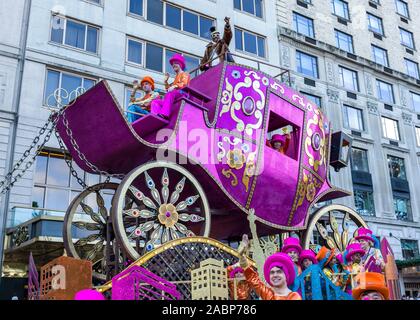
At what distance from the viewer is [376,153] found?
26781 mm

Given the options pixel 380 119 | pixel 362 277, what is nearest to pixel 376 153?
pixel 380 119

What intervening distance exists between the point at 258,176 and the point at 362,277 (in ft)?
13.9

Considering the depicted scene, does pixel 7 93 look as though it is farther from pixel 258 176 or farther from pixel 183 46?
pixel 258 176

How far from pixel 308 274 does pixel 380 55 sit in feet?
91.7

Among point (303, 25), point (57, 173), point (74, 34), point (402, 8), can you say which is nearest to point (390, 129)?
point (303, 25)

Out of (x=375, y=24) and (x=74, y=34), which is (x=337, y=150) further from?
(x=375, y=24)

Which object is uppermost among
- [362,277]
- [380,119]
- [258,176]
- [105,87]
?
[380,119]

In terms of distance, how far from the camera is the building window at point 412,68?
31108mm

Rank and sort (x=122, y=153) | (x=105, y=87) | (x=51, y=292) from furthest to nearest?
1. (x=122, y=153)
2. (x=105, y=87)
3. (x=51, y=292)

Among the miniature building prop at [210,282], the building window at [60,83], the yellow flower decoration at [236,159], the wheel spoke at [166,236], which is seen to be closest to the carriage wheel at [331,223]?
the yellow flower decoration at [236,159]

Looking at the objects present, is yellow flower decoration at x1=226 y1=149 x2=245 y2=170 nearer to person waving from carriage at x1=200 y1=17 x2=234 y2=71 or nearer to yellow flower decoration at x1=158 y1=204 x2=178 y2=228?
yellow flower decoration at x1=158 y1=204 x2=178 y2=228

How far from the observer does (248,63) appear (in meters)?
22.1

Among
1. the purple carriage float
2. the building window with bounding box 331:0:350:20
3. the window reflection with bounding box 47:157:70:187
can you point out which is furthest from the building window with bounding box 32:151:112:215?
the building window with bounding box 331:0:350:20

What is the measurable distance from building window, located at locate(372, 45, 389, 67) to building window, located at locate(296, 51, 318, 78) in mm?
5464
